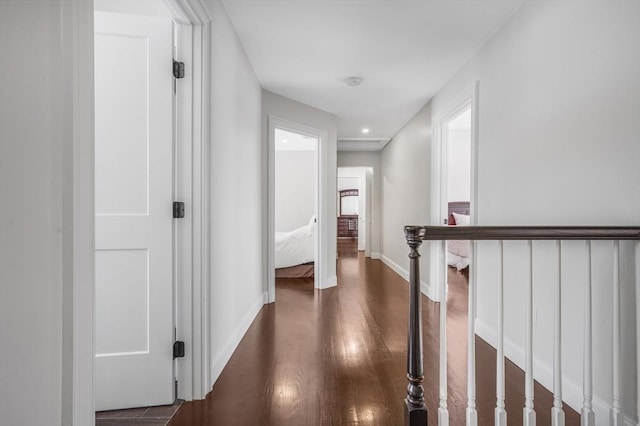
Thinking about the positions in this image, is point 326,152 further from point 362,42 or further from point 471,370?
point 471,370

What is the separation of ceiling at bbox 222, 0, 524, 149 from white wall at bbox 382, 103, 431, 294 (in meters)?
0.61

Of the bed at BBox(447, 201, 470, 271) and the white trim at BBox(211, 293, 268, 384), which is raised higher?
the bed at BBox(447, 201, 470, 271)

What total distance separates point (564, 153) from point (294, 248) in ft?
12.7

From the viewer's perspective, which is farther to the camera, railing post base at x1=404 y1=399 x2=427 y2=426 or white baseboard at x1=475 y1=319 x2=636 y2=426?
white baseboard at x1=475 y1=319 x2=636 y2=426

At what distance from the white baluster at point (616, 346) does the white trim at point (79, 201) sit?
1.89 metres

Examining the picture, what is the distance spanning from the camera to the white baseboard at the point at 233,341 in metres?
2.01

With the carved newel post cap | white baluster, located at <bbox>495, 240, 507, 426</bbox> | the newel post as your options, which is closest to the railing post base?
the newel post

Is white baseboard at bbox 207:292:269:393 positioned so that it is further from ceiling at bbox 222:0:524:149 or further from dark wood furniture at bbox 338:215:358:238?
dark wood furniture at bbox 338:215:358:238

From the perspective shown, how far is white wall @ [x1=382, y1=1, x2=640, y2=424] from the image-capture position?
1.45 m

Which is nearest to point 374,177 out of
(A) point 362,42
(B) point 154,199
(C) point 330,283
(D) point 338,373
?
(C) point 330,283

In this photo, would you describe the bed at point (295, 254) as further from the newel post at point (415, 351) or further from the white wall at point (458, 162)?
the newel post at point (415, 351)

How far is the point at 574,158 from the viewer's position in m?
1.73

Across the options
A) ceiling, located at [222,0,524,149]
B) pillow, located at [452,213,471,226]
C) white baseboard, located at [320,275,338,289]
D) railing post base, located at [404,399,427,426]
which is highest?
ceiling, located at [222,0,524,149]

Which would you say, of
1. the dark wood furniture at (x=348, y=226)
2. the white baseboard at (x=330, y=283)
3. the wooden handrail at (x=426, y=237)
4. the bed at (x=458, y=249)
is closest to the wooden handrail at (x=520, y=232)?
the wooden handrail at (x=426, y=237)
